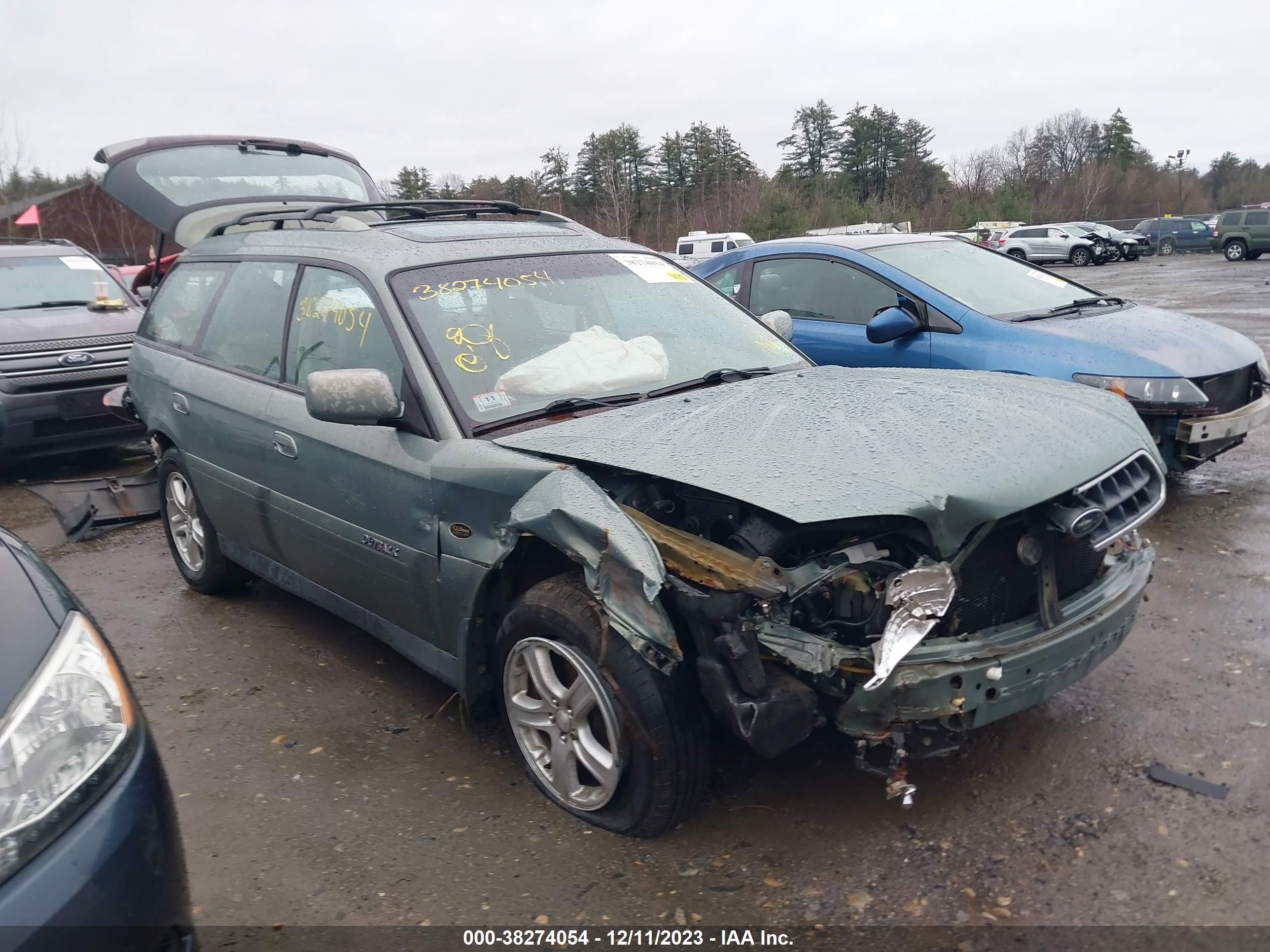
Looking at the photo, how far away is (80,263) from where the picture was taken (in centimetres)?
888

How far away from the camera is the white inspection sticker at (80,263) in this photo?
877 centimetres

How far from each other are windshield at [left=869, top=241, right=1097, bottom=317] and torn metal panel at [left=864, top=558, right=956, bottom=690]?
3.51 meters

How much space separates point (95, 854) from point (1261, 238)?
119 feet

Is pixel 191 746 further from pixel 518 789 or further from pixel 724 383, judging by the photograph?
pixel 724 383

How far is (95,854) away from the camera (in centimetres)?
168

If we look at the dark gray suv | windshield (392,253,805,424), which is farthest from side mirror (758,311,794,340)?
the dark gray suv

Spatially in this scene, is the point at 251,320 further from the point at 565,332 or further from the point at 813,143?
the point at 813,143

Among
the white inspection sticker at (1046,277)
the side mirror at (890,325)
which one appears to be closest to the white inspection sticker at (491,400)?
the side mirror at (890,325)

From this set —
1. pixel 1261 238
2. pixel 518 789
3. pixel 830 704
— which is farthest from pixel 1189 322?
pixel 1261 238

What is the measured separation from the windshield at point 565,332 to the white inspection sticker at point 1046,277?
306cm

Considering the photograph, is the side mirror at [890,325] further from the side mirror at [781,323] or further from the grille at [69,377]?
the grille at [69,377]

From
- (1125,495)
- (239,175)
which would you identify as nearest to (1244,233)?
(239,175)

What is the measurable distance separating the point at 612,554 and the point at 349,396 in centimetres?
106

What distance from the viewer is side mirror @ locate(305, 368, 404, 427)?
9.55 ft
